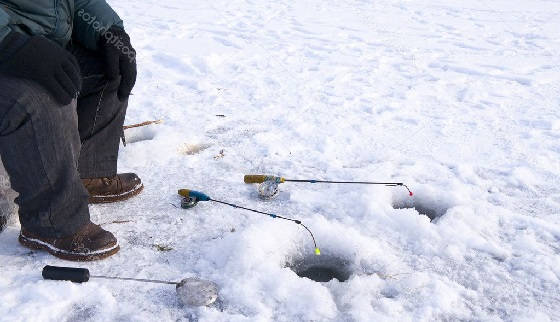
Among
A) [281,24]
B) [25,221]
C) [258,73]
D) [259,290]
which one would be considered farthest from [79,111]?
[281,24]

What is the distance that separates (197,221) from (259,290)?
77cm

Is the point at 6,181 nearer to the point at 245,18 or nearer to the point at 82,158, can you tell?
the point at 82,158

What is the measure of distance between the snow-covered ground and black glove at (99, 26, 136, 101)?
74cm

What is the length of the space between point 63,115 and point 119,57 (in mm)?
642

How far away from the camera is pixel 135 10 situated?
388 inches

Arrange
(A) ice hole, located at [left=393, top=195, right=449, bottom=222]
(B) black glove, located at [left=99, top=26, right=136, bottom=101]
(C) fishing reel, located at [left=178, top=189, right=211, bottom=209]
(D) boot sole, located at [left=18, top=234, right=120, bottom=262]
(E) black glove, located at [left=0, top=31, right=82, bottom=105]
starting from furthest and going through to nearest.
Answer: (A) ice hole, located at [left=393, top=195, right=449, bottom=222], (C) fishing reel, located at [left=178, top=189, right=211, bottom=209], (B) black glove, located at [left=99, top=26, right=136, bottom=101], (D) boot sole, located at [left=18, top=234, right=120, bottom=262], (E) black glove, located at [left=0, top=31, right=82, bottom=105]

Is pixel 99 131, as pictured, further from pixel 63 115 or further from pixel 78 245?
pixel 78 245

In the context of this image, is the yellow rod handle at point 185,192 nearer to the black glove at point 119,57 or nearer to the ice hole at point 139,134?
the black glove at point 119,57

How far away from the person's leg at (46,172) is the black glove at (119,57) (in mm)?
401

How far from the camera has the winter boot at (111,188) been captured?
3014 mm

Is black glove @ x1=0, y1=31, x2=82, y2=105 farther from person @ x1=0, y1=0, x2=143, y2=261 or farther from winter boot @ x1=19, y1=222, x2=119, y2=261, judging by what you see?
winter boot @ x1=19, y1=222, x2=119, y2=261

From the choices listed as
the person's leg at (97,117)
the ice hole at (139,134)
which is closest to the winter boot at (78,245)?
the person's leg at (97,117)

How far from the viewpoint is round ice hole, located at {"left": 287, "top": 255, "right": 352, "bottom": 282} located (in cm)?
255

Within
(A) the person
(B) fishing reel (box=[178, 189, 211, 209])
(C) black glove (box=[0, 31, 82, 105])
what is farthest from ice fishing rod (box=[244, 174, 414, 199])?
(C) black glove (box=[0, 31, 82, 105])
